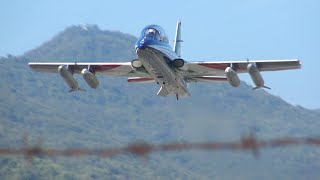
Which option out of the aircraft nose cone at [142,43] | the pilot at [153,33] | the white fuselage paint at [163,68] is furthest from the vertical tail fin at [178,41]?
the aircraft nose cone at [142,43]

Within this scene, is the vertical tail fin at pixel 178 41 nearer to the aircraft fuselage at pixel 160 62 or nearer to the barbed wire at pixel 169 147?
the aircraft fuselage at pixel 160 62

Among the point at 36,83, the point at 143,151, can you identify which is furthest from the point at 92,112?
the point at 143,151

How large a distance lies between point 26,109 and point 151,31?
75541 millimetres

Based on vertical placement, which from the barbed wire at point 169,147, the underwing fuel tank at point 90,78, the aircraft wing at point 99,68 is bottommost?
the barbed wire at point 169,147

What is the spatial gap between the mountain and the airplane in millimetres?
1518

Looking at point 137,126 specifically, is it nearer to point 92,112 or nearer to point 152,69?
point 92,112

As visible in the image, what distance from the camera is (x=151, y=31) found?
135 ft

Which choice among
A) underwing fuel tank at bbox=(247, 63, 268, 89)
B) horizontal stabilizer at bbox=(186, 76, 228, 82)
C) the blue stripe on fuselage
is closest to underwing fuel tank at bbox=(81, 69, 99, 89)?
the blue stripe on fuselage

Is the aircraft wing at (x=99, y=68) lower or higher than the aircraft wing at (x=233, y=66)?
higher

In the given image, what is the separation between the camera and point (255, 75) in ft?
135

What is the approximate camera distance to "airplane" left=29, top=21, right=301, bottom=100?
133 ft

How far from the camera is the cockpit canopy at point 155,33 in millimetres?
41000

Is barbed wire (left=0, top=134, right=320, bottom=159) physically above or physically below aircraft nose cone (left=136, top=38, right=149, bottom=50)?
below

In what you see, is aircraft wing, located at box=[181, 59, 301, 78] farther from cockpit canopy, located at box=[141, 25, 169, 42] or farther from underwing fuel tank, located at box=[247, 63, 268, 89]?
cockpit canopy, located at box=[141, 25, 169, 42]
